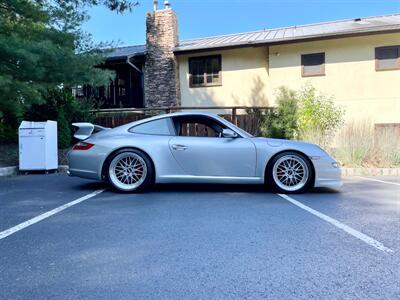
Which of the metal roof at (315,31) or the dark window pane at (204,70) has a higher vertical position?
the metal roof at (315,31)

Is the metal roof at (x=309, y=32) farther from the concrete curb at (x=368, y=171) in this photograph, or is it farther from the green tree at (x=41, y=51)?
the concrete curb at (x=368, y=171)

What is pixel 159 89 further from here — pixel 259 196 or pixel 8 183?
pixel 259 196

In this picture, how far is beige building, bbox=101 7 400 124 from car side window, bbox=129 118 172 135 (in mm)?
9761

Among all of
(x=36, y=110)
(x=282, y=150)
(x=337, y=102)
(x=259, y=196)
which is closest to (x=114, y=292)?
(x=259, y=196)

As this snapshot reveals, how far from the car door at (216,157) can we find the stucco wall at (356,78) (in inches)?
420

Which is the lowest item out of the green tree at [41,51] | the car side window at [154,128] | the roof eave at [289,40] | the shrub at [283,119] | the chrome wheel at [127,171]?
the chrome wheel at [127,171]

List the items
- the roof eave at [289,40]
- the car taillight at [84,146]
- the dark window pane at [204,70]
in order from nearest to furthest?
the car taillight at [84,146]
the roof eave at [289,40]
the dark window pane at [204,70]

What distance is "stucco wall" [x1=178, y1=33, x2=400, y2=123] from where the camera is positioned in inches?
584


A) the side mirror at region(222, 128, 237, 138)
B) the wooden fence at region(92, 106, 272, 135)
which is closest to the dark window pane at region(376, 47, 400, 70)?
the wooden fence at region(92, 106, 272, 135)

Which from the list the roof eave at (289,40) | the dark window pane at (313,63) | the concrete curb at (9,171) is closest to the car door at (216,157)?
the concrete curb at (9,171)

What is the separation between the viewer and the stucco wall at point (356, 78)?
1478cm

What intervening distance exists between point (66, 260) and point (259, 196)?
10.7 ft

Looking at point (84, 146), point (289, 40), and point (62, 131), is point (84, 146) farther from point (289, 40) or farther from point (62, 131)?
point (289, 40)

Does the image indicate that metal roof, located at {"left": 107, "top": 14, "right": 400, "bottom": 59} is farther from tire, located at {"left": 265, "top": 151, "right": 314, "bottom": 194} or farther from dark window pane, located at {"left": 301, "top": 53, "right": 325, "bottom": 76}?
tire, located at {"left": 265, "top": 151, "right": 314, "bottom": 194}
